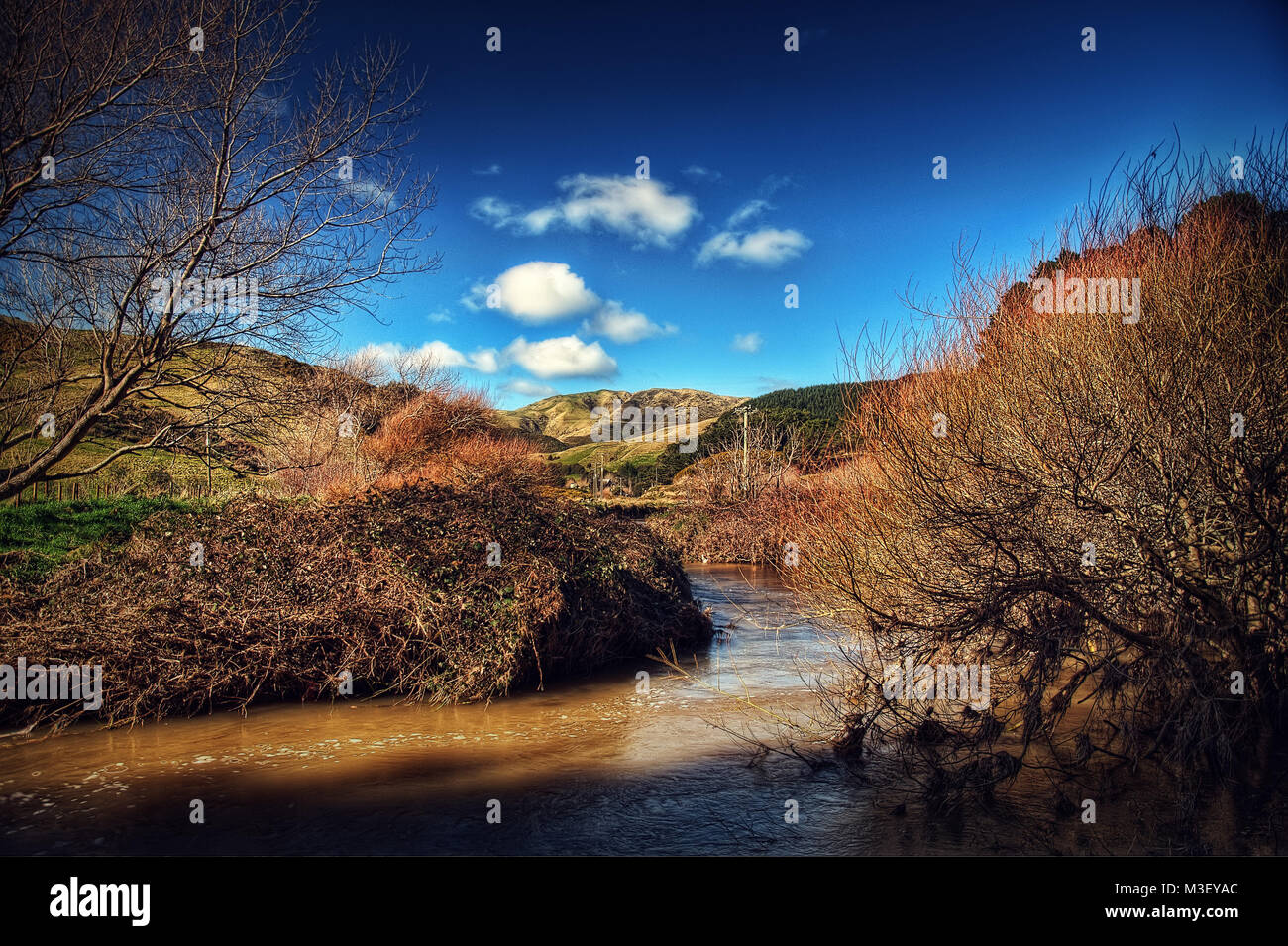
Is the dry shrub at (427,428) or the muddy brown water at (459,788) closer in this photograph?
the muddy brown water at (459,788)

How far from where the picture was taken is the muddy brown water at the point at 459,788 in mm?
5586

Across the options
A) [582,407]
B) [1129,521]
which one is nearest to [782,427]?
[1129,521]

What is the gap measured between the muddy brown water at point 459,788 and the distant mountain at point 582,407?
107 meters

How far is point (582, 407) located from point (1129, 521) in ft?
575

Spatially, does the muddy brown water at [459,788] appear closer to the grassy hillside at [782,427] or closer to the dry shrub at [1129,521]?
the dry shrub at [1129,521]

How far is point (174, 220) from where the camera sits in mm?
8688

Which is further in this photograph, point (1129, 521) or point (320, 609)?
point (320, 609)

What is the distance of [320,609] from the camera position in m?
9.41

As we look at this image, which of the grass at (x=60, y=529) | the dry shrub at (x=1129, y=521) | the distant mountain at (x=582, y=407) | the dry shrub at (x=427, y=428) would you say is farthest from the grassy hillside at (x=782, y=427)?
the distant mountain at (x=582, y=407)

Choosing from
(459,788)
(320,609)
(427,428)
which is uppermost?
(427,428)

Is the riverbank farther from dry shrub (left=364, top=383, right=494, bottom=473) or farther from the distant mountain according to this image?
the distant mountain

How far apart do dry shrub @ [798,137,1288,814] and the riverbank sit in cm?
473

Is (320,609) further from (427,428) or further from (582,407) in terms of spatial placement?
(582,407)
